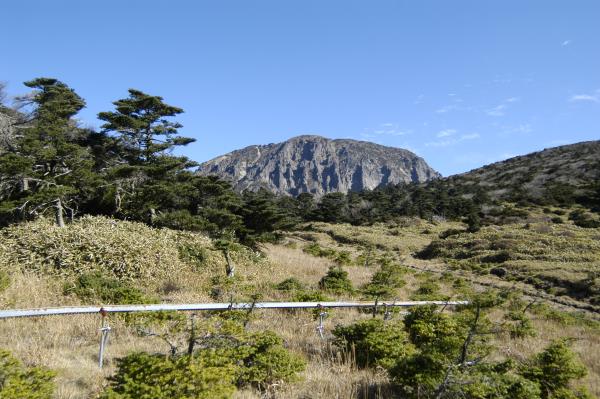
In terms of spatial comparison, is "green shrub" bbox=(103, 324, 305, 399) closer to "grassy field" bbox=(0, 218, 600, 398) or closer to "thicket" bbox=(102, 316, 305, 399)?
"thicket" bbox=(102, 316, 305, 399)

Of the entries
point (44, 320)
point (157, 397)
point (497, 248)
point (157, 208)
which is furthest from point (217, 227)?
point (497, 248)

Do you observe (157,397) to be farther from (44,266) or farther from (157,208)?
(157,208)

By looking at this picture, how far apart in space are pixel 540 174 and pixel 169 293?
65.1m

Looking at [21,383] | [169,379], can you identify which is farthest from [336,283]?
[21,383]

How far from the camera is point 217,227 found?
1791 centimetres

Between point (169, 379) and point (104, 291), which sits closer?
point (169, 379)

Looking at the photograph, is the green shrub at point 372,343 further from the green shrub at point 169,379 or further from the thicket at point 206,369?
the green shrub at point 169,379

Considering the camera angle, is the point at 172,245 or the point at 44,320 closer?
the point at 44,320

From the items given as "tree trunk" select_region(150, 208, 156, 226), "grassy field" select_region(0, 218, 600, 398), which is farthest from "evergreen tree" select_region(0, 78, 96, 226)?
"tree trunk" select_region(150, 208, 156, 226)

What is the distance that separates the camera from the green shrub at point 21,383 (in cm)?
267

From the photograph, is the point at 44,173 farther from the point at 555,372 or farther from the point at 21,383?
the point at 555,372

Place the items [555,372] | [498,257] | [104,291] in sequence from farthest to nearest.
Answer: [498,257]
[104,291]
[555,372]

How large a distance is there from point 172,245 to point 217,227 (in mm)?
4419

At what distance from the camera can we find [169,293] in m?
9.79
